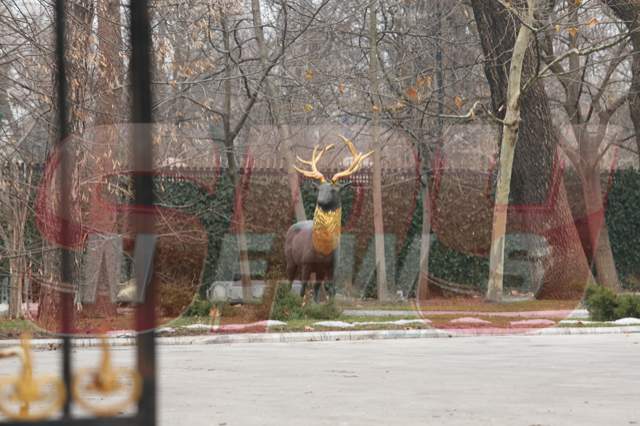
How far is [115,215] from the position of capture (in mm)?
20672

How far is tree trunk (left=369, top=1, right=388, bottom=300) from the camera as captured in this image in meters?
26.7

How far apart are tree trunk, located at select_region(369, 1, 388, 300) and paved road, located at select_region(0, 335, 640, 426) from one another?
30.1ft

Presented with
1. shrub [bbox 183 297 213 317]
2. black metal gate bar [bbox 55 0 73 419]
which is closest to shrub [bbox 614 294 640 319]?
shrub [bbox 183 297 213 317]

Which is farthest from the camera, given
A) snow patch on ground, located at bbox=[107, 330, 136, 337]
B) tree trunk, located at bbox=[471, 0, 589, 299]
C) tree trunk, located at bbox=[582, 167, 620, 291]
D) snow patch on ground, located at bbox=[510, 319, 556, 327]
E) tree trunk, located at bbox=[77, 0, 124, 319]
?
tree trunk, located at bbox=[582, 167, 620, 291]

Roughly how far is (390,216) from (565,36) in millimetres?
9887

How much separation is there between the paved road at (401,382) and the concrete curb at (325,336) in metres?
0.55

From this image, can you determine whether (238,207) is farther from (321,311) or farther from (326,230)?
(321,311)

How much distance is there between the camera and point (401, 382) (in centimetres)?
1199

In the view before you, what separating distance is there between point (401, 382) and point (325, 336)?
260 inches

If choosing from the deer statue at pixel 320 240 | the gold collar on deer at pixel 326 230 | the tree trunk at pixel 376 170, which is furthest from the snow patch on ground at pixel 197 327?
the tree trunk at pixel 376 170

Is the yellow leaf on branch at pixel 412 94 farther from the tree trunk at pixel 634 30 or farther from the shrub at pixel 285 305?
the tree trunk at pixel 634 30

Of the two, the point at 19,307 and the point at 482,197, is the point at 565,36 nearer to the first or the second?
the point at 482,197

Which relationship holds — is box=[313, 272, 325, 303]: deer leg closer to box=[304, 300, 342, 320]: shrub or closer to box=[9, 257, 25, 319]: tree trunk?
box=[304, 300, 342, 320]: shrub

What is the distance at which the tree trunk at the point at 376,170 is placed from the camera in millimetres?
26672
